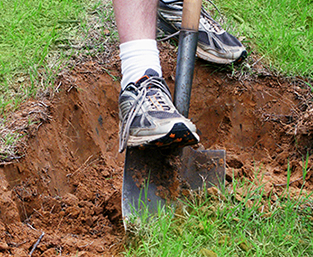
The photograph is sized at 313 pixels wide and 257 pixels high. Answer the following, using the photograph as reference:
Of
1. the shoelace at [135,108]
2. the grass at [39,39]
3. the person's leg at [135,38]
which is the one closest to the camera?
→ the shoelace at [135,108]

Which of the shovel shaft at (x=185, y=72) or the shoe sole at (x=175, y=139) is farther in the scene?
the shovel shaft at (x=185, y=72)

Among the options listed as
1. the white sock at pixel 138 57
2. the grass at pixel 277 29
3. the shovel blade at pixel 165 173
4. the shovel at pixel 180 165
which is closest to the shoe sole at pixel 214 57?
the grass at pixel 277 29

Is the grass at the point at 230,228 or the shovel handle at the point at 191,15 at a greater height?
the shovel handle at the point at 191,15

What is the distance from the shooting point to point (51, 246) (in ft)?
5.28

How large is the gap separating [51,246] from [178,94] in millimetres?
1049

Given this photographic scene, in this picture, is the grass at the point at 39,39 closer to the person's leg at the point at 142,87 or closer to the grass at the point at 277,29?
the person's leg at the point at 142,87

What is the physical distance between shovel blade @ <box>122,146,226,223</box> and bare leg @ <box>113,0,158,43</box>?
0.66m

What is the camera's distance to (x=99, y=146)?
7.44 feet

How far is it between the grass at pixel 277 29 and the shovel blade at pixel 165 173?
1069 millimetres

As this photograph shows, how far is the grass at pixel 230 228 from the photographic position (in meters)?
1.55

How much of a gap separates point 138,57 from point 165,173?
0.69 m

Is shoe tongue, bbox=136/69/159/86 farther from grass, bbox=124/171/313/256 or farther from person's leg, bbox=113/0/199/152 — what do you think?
grass, bbox=124/171/313/256

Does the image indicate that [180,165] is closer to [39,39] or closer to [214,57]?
[214,57]

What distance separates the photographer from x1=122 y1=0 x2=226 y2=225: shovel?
1.89 meters
